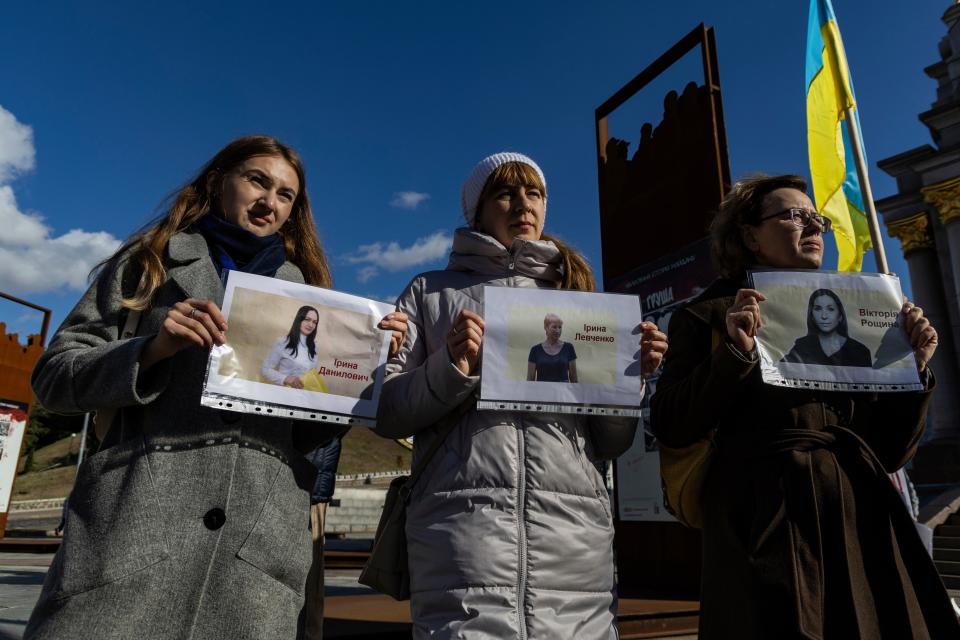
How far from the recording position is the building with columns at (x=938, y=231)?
17219 mm

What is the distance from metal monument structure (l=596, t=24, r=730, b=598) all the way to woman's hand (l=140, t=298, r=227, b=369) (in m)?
3.99

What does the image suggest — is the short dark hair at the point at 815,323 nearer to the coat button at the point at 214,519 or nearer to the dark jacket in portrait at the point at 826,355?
the dark jacket in portrait at the point at 826,355

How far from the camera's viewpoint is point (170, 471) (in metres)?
1.61

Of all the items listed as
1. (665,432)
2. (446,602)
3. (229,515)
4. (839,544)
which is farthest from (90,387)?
(839,544)

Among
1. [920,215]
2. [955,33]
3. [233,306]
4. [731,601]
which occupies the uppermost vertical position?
[955,33]

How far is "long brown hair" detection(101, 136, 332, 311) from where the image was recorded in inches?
71.9

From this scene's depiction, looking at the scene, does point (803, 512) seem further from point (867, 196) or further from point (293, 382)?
point (867, 196)

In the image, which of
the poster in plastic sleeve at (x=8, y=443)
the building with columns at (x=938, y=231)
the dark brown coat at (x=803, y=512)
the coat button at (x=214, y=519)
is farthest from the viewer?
the building with columns at (x=938, y=231)

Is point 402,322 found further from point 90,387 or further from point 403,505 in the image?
point 90,387

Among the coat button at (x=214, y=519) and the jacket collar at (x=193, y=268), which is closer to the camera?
the coat button at (x=214, y=519)

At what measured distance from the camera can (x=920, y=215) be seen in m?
18.7

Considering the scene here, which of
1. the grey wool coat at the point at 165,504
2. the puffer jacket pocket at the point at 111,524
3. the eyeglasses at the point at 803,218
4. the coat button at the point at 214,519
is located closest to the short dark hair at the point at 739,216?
the eyeglasses at the point at 803,218

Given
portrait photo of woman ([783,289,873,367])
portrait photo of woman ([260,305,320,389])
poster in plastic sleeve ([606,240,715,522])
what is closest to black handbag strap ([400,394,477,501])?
portrait photo of woman ([260,305,320,389])

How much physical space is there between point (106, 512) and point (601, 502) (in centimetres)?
132
